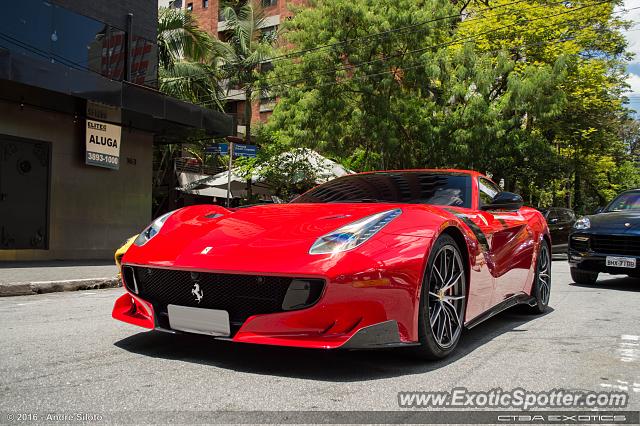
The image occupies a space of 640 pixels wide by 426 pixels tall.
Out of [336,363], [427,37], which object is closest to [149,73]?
[427,37]

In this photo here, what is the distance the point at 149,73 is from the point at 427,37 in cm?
815

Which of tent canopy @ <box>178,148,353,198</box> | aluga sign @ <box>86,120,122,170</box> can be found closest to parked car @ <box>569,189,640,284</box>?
tent canopy @ <box>178,148,353,198</box>

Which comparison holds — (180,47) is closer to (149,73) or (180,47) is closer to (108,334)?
(149,73)

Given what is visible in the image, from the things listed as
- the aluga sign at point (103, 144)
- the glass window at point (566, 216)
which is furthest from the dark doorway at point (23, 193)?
the glass window at point (566, 216)

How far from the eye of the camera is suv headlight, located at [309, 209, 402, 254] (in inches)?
119

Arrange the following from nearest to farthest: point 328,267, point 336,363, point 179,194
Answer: point 328,267 → point 336,363 → point 179,194

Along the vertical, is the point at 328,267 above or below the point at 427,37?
below

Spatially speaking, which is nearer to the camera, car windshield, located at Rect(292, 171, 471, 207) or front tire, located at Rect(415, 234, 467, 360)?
front tire, located at Rect(415, 234, 467, 360)

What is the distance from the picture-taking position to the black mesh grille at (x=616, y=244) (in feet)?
24.9

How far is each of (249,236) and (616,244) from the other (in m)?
6.32

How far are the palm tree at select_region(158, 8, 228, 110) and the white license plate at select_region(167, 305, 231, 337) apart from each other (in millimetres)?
15813

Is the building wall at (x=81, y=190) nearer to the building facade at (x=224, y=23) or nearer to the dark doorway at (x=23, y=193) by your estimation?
the dark doorway at (x=23, y=193)

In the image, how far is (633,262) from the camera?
297 inches

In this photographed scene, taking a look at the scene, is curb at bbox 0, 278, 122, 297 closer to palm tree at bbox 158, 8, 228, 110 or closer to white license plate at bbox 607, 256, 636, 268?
white license plate at bbox 607, 256, 636, 268
